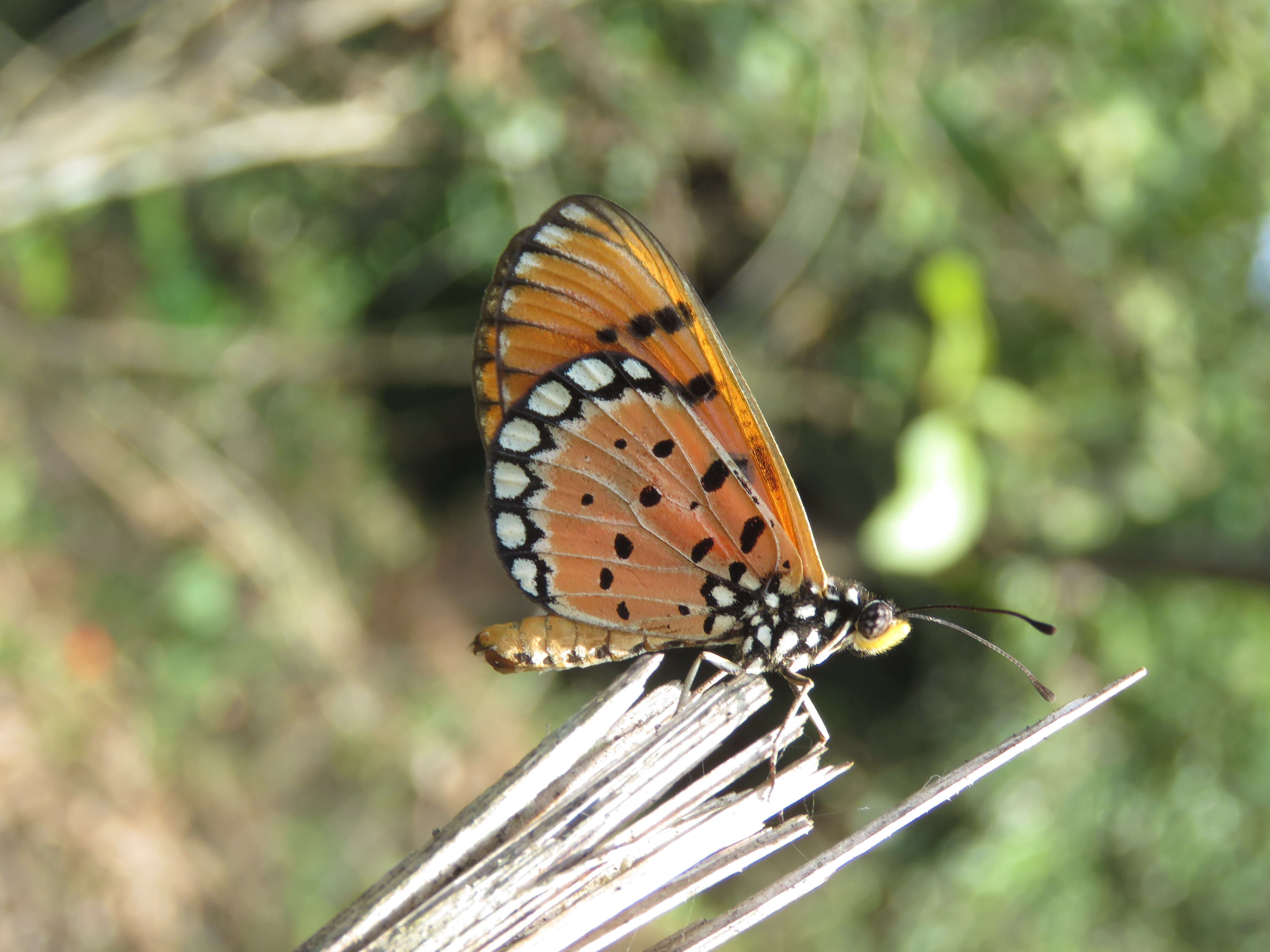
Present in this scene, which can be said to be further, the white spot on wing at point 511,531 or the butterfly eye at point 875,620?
the white spot on wing at point 511,531

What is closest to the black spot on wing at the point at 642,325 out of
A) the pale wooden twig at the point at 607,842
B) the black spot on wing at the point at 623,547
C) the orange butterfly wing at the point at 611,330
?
the orange butterfly wing at the point at 611,330

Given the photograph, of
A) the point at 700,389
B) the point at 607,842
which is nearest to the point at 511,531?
the point at 700,389

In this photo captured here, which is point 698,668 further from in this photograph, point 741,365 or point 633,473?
point 741,365

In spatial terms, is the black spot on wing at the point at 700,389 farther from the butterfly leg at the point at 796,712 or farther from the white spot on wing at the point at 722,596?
the butterfly leg at the point at 796,712

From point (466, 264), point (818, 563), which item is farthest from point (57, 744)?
point (818, 563)

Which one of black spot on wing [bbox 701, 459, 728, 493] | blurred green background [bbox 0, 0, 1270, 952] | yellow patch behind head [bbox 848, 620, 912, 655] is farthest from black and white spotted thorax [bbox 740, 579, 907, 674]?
blurred green background [bbox 0, 0, 1270, 952]

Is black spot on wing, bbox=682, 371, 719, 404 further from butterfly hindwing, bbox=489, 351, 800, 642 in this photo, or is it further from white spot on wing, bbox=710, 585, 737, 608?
white spot on wing, bbox=710, 585, 737, 608

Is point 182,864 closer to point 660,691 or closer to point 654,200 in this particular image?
point 654,200

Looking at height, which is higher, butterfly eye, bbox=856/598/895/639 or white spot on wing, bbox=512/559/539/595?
white spot on wing, bbox=512/559/539/595
